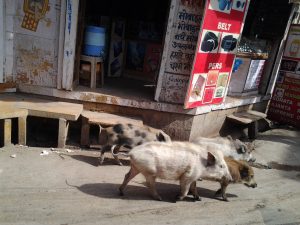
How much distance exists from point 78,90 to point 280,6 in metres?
5.76

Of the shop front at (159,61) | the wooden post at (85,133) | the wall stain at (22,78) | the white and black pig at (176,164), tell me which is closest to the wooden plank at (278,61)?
the shop front at (159,61)

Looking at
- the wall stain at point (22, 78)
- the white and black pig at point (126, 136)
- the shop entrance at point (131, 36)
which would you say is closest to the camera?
the white and black pig at point (126, 136)

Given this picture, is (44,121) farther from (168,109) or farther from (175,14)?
(175,14)

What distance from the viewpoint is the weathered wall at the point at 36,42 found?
6543 mm

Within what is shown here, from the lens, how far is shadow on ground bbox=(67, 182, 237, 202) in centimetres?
526

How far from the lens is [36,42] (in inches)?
267

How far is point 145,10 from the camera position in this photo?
1023 centimetres

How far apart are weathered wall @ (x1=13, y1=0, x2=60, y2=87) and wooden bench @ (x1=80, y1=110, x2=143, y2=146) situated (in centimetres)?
103

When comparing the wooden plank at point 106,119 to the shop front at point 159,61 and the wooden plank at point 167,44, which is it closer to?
the shop front at point 159,61

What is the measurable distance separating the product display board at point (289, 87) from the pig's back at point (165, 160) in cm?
575

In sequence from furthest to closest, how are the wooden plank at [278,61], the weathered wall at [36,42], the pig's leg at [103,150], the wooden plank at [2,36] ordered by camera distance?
the wooden plank at [278,61] < the weathered wall at [36,42] < the wooden plank at [2,36] < the pig's leg at [103,150]

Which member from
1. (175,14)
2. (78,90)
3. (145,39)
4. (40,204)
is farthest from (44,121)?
(145,39)

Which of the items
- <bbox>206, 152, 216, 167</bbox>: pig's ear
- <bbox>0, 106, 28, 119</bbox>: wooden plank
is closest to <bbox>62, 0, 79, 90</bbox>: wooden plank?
<bbox>0, 106, 28, 119</bbox>: wooden plank

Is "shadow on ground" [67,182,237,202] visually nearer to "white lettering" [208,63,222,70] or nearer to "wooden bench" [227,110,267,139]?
"white lettering" [208,63,222,70]
